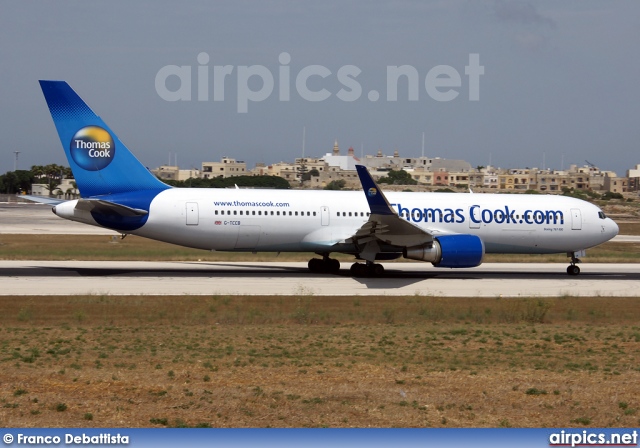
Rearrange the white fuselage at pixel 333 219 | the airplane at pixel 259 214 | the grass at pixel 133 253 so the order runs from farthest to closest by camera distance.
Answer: the grass at pixel 133 253 < the white fuselage at pixel 333 219 < the airplane at pixel 259 214

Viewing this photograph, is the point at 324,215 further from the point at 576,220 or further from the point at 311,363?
the point at 311,363

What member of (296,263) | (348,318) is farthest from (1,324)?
(296,263)

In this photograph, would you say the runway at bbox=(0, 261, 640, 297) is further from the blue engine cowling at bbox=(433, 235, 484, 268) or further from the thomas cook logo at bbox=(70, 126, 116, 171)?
the thomas cook logo at bbox=(70, 126, 116, 171)

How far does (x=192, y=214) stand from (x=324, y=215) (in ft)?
16.4

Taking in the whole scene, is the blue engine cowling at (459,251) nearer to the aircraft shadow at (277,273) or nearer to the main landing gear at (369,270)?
the aircraft shadow at (277,273)

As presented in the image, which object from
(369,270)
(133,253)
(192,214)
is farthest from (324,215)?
(133,253)

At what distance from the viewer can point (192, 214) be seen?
3030 cm

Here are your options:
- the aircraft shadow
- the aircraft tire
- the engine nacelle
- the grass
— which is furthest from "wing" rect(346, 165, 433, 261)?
the grass

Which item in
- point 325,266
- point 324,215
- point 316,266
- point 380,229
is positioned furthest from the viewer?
point 316,266

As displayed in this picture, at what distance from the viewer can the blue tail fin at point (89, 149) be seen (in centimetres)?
3000

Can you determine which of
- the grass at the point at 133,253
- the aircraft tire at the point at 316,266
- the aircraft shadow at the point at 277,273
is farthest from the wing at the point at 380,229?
the grass at the point at 133,253

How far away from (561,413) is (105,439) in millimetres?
6178

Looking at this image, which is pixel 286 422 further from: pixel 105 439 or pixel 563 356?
pixel 563 356

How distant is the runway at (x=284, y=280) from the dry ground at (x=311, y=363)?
8.49 ft
